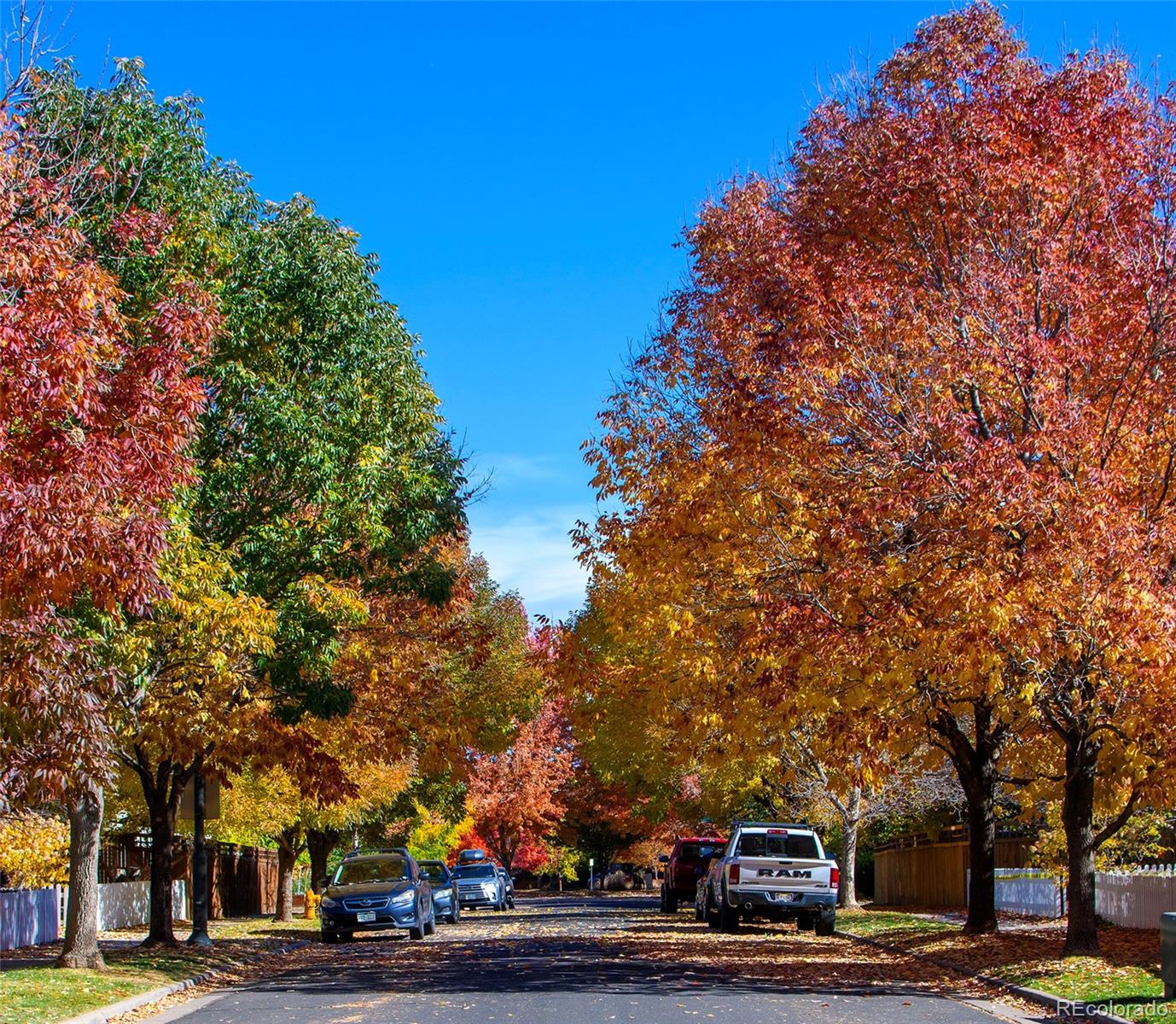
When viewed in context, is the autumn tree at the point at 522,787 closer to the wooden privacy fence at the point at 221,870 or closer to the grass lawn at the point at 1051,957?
the wooden privacy fence at the point at 221,870

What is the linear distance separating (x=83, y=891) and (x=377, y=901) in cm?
822

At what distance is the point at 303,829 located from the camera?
117 ft

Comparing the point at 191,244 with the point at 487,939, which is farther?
the point at 487,939

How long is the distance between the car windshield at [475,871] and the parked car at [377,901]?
14.4 metres

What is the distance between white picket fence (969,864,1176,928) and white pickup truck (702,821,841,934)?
13.1 feet

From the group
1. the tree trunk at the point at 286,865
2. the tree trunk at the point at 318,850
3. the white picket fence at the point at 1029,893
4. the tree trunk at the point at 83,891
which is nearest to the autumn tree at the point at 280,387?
the tree trunk at the point at 83,891

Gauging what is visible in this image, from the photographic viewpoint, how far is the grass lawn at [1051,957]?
1283cm

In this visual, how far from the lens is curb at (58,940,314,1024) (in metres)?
13.0

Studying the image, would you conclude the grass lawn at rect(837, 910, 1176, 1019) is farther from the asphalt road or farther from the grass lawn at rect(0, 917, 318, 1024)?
the grass lawn at rect(0, 917, 318, 1024)

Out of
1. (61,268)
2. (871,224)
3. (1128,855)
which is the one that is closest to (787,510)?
(871,224)

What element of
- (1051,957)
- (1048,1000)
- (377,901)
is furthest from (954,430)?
(377,901)

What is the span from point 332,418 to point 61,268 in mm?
7785

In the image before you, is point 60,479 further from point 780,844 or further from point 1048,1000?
point 780,844

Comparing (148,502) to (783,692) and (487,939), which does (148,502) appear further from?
(487,939)
